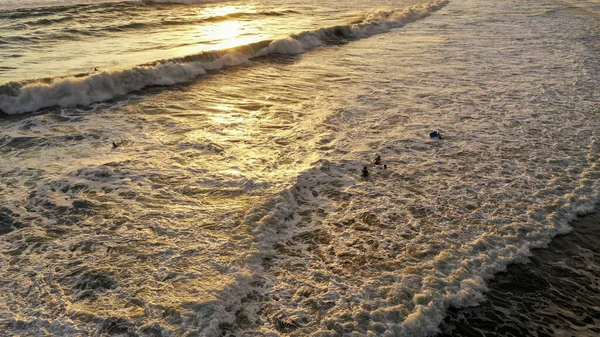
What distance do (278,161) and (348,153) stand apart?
119 centimetres

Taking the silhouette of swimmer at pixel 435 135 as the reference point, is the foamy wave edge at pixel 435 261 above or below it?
below

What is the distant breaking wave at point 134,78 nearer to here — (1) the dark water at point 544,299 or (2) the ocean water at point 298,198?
(2) the ocean water at point 298,198

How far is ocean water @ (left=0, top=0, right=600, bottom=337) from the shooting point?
162 inches

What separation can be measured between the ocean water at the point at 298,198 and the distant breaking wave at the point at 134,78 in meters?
0.08

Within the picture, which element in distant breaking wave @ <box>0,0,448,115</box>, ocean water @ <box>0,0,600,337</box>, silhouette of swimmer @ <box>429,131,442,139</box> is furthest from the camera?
distant breaking wave @ <box>0,0,448,115</box>

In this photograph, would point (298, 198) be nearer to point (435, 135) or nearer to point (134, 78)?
point (435, 135)

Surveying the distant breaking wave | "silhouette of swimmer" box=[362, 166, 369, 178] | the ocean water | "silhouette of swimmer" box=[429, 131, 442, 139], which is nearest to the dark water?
the ocean water

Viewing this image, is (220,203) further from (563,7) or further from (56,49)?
(563,7)

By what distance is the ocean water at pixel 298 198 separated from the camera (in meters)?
4.11

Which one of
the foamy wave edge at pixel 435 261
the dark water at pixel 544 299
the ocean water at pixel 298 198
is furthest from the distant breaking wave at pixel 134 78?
the dark water at pixel 544 299

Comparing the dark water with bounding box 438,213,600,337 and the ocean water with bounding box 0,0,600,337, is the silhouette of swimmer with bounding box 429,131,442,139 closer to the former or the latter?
the ocean water with bounding box 0,0,600,337

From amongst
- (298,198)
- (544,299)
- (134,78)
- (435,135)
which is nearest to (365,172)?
(298,198)

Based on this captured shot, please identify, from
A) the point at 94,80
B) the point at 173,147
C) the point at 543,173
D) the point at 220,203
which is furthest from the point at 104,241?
the point at 94,80

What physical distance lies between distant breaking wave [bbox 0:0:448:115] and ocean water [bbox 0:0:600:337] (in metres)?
0.08
